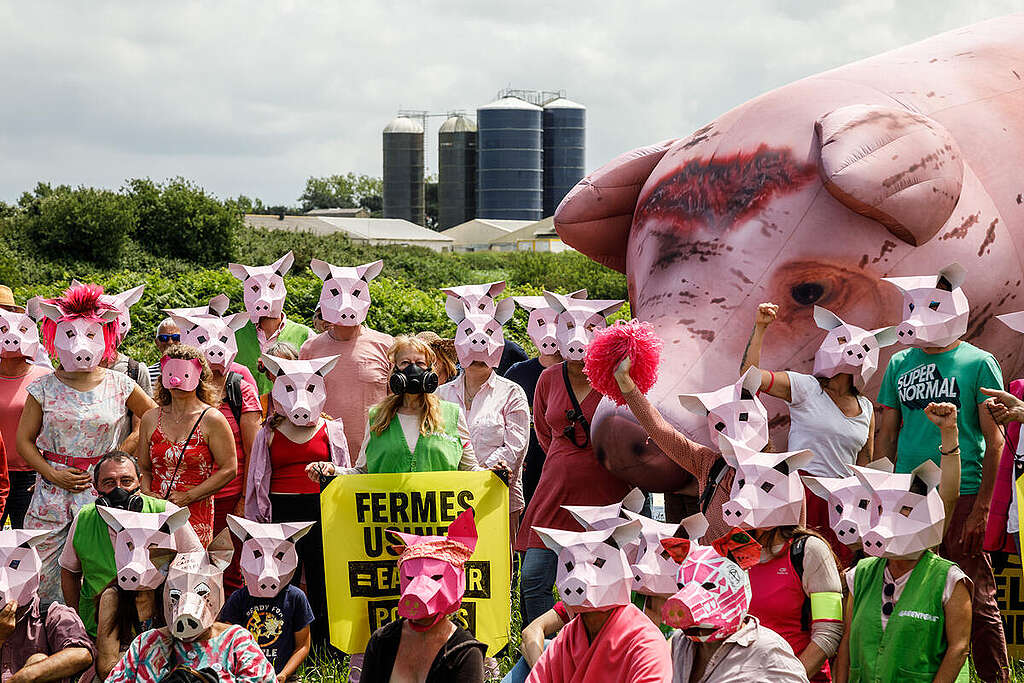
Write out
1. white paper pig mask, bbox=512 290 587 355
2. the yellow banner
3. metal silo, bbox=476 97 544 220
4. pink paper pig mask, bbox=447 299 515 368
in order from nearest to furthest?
1. the yellow banner
2. pink paper pig mask, bbox=447 299 515 368
3. white paper pig mask, bbox=512 290 587 355
4. metal silo, bbox=476 97 544 220

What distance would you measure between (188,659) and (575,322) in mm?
2511

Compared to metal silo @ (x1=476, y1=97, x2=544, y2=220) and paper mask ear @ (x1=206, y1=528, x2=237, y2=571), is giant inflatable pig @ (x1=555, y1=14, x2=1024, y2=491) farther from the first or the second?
metal silo @ (x1=476, y1=97, x2=544, y2=220)

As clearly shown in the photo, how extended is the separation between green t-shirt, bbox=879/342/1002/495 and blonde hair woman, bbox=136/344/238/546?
10.1ft

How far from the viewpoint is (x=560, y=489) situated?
5.89 metres

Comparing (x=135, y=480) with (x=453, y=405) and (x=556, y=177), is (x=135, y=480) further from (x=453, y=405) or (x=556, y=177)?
(x=556, y=177)

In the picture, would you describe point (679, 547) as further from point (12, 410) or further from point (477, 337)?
point (12, 410)

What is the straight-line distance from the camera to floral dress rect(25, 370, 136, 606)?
19.9ft

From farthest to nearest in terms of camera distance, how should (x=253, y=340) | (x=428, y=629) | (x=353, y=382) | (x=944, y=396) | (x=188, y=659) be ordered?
(x=253, y=340)
(x=353, y=382)
(x=944, y=396)
(x=188, y=659)
(x=428, y=629)

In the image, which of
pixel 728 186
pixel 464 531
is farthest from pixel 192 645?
pixel 728 186

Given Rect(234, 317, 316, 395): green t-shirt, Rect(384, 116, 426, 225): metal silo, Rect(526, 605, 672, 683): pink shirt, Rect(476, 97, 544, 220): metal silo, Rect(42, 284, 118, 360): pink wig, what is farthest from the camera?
Rect(384, 116, 426, 225): metal silo

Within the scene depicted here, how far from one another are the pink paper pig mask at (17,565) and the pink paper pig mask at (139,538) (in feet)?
1.02

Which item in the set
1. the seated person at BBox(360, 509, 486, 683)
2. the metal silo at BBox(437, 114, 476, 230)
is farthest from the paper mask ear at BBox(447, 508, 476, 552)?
the metal silo at BBox(437, 114, 476, 230)

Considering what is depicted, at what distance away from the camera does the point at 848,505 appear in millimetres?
4227

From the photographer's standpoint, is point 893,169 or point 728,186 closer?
point 893,169
